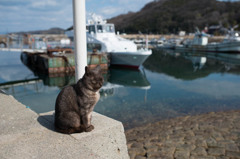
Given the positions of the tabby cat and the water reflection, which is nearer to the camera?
the tabby cat

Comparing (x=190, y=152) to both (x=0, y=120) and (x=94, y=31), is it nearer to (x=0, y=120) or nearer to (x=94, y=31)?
(x=0, y=120)

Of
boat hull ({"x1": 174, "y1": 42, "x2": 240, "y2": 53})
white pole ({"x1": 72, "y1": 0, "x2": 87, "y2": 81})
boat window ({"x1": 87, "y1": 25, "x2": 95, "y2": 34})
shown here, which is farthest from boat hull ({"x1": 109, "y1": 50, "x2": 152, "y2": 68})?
boat hull ({"x1": 174, "y1": 42, "x2": 240, "y2": 53})

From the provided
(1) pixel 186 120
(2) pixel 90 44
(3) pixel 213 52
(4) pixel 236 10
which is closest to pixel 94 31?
(2) pixel 90 44

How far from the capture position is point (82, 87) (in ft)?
9.52

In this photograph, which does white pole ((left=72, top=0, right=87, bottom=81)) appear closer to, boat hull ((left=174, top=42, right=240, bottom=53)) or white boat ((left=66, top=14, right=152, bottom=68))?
white boat ((left=66, top=14, right=152, bottom=68))

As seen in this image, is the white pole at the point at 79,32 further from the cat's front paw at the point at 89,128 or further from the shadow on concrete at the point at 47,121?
the cat's front paw at the point at 89,128

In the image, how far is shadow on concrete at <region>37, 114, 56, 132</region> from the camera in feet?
10.3

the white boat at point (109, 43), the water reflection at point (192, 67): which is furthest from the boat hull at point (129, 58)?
the water reflection at point (192, 67)

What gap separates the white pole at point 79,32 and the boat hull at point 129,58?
1677cm

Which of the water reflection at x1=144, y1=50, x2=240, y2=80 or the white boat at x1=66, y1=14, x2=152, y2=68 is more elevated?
the white boat at x1=66, y1=14, x2=152, y2=68

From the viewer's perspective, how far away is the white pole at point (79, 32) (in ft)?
11.1

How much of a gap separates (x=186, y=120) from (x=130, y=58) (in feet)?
46.2

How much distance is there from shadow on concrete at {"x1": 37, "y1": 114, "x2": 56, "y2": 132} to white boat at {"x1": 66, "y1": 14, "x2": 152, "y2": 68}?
18089mm

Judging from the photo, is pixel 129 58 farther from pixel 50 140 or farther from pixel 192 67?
pixel 50 140
